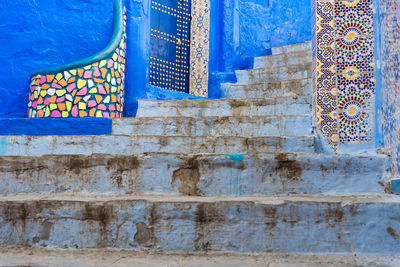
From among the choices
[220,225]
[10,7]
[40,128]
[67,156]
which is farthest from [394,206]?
[10,7]

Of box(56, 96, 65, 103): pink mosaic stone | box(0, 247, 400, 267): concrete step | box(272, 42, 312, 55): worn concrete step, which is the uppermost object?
box(272, 42, 312, 55): worn concrete step

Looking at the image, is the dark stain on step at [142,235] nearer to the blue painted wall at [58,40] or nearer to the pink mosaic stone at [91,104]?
the pink mosaic stone at [91,104]

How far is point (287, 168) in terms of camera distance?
1.95 metres

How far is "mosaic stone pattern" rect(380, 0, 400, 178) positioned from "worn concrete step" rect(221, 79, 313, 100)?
44.8 inches

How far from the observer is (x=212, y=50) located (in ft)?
21.0

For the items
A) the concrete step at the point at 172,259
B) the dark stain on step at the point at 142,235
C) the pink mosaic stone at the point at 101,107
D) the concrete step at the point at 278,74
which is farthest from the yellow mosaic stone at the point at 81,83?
the dark stain on step at the point at 142,235

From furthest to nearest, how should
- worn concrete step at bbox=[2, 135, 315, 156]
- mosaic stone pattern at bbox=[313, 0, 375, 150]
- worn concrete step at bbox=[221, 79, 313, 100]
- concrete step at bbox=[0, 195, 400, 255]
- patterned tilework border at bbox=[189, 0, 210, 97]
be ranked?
1. patterned tilework border at bbox=[189, 0, 210, 97]
2. worn concrete step at bbox=[221, 79, 313, 100]
3. mosaic stone pattern at bbox=[313, 0, 375, 150]
4. worn concrete step at bbox=[2, 135, 315, 156]
5. concrete step at bbox=[0, 195, 400, 255]

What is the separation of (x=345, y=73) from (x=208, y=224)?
2.00 metres

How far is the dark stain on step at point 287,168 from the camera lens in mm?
1933

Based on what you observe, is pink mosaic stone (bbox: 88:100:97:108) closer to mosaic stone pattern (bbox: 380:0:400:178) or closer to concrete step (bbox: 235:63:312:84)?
concrete step (bbox: 235:63:312:84)

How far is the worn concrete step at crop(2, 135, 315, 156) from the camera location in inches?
104

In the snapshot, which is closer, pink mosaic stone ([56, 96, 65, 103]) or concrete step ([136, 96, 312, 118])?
concrete step ([136, 96, 312, 118])

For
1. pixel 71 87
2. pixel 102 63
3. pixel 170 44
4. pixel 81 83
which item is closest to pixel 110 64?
pixel 102 63

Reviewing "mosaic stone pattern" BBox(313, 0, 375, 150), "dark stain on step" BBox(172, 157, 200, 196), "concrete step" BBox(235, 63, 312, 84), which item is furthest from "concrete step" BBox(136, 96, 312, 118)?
"dark stain on step" BBox(172, 157, 200, 196)
